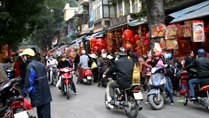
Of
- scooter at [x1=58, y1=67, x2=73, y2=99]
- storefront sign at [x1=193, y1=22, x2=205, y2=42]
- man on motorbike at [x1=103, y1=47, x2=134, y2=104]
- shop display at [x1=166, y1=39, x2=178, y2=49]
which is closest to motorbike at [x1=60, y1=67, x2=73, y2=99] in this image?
scooter at [x1=58, y1=67, x2=73, y2=99]

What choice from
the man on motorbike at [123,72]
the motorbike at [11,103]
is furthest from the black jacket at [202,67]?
the motorbike at [11,103]

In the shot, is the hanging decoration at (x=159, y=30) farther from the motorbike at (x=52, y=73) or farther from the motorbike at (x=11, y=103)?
the motorbike at (x=11, y=103)

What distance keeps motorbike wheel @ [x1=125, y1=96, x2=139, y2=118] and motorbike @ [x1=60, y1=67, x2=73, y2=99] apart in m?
3.54

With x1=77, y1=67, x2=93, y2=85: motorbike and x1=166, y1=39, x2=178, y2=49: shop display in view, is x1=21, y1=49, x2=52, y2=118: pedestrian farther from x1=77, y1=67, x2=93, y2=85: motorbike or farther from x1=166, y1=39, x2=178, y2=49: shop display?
x1=77, y1=67, x2=93, y2=85: motorbike

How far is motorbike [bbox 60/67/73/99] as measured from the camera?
340 inches

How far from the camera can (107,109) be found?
6797 mm

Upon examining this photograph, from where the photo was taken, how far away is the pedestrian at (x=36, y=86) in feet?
14.5

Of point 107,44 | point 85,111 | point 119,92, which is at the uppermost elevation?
point 107,44

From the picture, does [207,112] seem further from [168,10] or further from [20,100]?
[168,10]

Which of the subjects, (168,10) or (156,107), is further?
(168,10)

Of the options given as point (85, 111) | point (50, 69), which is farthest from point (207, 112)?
point (50, 69)

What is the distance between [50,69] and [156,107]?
7.46 m

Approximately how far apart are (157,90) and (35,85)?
11.7 feet

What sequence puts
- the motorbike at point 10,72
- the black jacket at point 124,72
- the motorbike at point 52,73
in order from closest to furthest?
the black jacket at point 124,72
the motorbike at point 10,72
the motorbike at point 52,73
